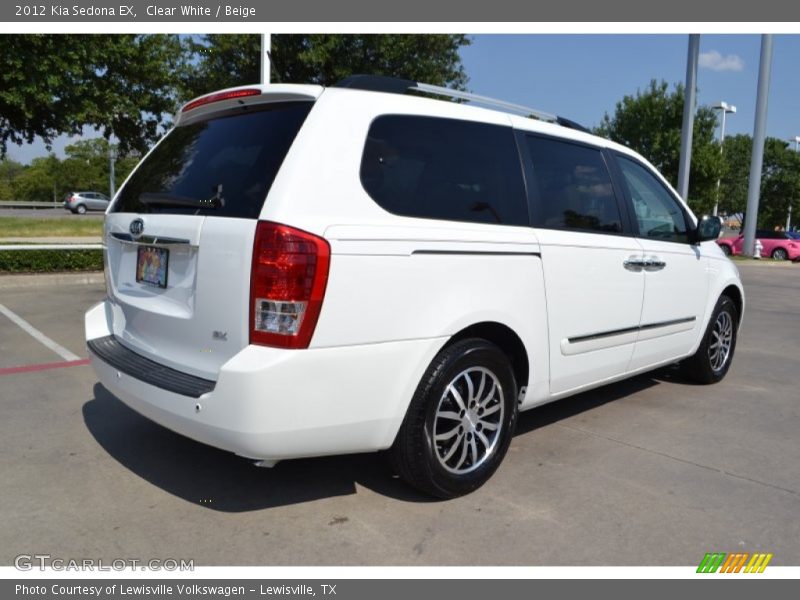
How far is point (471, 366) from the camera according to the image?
3.25m

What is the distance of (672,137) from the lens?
101ft

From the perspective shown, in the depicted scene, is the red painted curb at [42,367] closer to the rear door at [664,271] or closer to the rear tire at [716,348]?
the rear door at [664,271]

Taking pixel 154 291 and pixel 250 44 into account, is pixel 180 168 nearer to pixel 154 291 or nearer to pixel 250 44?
pixel 154 291

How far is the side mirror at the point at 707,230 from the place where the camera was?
4988 millimetres

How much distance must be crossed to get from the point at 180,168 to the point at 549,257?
2021mm

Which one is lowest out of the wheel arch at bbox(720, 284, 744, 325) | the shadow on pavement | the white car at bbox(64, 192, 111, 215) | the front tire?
the shadow on pavement

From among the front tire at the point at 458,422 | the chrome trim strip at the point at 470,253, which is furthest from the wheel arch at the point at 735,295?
the front tire at the point at 458,422

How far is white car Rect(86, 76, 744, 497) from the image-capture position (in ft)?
8.75

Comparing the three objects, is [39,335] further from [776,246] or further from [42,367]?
[776,246]

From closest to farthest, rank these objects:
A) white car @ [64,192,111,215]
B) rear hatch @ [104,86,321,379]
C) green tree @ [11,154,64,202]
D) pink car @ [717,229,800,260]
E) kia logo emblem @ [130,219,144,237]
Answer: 1. rear hatch @ [104,86,321,379]
2. kia logo emblem @ [130,219,144,237]
3. pink car @ [717,229,800,260]
4. white car @ [64,192,111,215]
5. green tree @ [11,154,64,202]

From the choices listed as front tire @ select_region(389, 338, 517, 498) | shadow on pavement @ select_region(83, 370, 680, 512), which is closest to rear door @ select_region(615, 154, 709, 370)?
shadow on pavement @ select_region(83, 370, 680, 512)

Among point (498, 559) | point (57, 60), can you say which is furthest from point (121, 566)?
point (57, 60)

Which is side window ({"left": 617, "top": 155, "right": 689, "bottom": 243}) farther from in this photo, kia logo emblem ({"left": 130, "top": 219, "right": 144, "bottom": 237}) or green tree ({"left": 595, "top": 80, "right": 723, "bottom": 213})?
green tree ({"left": 595, "top": 80, "right": 723, "bottom": 213})

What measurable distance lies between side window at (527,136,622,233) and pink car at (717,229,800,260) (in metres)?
27.8
